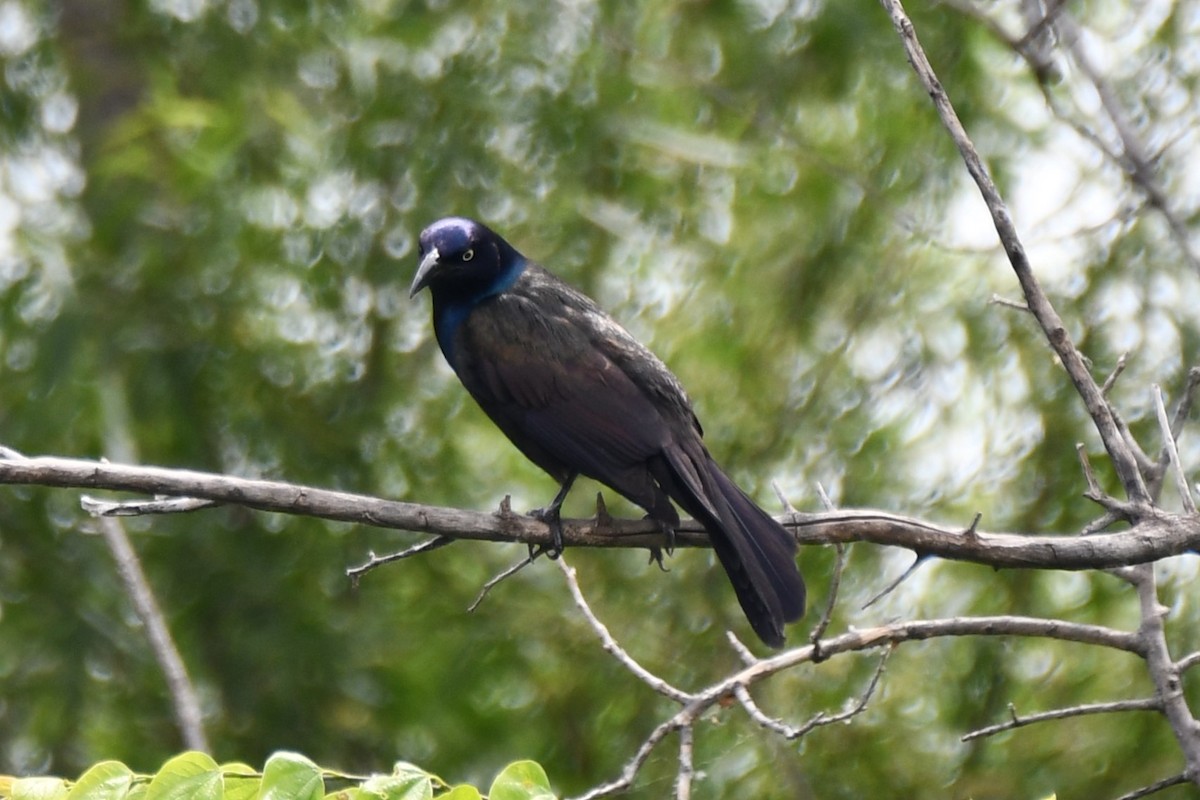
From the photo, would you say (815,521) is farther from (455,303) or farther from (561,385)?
(455,303)

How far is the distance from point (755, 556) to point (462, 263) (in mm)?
1625

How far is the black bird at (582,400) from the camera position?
13.1 ft

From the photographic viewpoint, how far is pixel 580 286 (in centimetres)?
645

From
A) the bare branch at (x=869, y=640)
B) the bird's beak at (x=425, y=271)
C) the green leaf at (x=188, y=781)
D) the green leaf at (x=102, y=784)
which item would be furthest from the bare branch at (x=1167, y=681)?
the bird's beak at (x=425, y=271)

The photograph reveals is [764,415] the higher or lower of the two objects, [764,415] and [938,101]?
the higher

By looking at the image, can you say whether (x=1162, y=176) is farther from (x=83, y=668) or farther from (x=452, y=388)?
(x=83, y=668)

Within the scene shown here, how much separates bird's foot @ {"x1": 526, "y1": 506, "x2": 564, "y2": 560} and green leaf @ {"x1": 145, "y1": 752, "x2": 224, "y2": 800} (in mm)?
1541

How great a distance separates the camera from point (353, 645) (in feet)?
19.8

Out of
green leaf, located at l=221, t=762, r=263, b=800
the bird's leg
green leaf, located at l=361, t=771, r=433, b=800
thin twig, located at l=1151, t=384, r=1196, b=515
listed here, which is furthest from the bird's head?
green leaf, located at l=361, t=771, r=433, b=800

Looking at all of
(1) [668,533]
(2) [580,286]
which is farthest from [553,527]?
(2) [580,286]

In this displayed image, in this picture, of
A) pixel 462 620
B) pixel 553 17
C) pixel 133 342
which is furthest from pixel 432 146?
pixel 462 620

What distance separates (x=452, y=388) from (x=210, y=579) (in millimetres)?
1288

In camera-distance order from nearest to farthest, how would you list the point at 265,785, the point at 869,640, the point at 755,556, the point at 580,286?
the point at 265,785
the point at 869,640
the point at 755,556
the point at 580,286

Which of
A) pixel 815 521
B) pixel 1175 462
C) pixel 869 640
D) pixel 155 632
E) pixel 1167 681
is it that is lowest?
pixel 1167 681
